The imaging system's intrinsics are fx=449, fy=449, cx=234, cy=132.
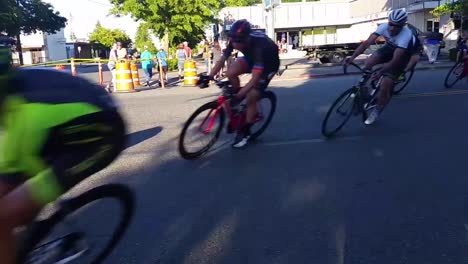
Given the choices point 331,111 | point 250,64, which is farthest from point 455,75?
point 250,64

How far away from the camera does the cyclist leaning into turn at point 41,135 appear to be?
2.03m

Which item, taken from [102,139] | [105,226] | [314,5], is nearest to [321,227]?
[105,226]

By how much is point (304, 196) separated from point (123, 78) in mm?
12091

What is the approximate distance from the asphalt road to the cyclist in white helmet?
1.71 feet

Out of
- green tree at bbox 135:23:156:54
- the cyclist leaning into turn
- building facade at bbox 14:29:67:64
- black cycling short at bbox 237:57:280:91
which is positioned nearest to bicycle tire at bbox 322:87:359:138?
black cycling short at bbox 237:57:280:91

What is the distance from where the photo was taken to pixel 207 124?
19.1 feet

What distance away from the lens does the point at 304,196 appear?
14.2 ft

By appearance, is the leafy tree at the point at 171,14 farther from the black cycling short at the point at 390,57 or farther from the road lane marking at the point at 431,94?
the black cycling short at the point at 390,57

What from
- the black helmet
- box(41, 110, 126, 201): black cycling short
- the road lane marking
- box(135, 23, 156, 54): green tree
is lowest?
the road lane marking

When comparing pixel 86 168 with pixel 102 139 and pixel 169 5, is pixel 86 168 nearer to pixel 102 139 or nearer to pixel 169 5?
pixel 102 139

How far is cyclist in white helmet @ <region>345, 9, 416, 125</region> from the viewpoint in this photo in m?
6.69

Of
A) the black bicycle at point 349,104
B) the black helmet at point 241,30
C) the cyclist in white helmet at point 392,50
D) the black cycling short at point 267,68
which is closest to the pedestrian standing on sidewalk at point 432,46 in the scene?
the cyclist in white helmet at point 392,50

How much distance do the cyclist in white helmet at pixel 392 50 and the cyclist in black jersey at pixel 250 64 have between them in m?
1.59

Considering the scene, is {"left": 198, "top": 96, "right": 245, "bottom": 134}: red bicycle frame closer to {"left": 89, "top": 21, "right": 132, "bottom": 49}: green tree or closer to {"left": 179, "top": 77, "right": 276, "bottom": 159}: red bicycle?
{"left": 179, "top": 77, "right": 276, "bottom": 159}: red bicycle
